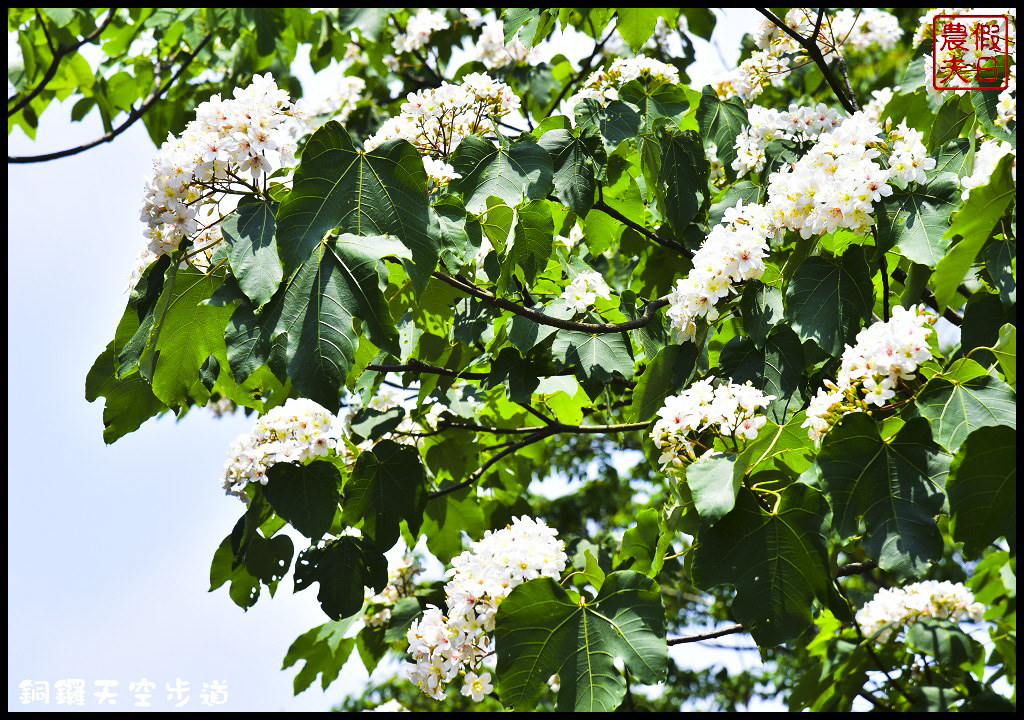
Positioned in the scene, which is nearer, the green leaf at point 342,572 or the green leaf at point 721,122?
the green leaf at point 342,572

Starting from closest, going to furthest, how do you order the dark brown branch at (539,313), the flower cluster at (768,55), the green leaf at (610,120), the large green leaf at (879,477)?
1. the large green leaf at (879,477)
2. the dark brown branch at (539,313)
3. the green leaf at (610,120)
4. the flower cluster at (768,55)

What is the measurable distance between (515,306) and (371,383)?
1131 millimetres

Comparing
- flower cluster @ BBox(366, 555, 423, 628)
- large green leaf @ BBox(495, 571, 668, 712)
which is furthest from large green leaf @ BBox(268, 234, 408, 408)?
flower cluster @ BBox(366, 555, 423, 628)

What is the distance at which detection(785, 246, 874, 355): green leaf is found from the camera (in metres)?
2.24

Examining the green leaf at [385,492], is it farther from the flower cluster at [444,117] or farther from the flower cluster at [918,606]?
the flower cluster at [918,606]

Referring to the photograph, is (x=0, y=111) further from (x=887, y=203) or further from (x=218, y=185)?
(x=887, y=203)

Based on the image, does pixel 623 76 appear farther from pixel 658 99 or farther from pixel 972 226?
pixel 972 226

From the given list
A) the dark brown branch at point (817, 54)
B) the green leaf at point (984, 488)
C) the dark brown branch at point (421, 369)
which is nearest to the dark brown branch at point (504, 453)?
the dark brown branch at point (421, 369)

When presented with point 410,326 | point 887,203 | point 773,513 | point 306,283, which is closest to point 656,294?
point 410,326

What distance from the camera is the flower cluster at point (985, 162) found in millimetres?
2217

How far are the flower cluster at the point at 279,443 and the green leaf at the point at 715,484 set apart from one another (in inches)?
52.7

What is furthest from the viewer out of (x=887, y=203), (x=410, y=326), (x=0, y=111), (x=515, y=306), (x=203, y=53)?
(x=203, y=53)

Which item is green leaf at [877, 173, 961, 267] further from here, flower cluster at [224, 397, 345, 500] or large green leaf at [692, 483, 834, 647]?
flower cluster at [224, 397, 345, 500]

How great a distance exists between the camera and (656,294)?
337 centimetres
